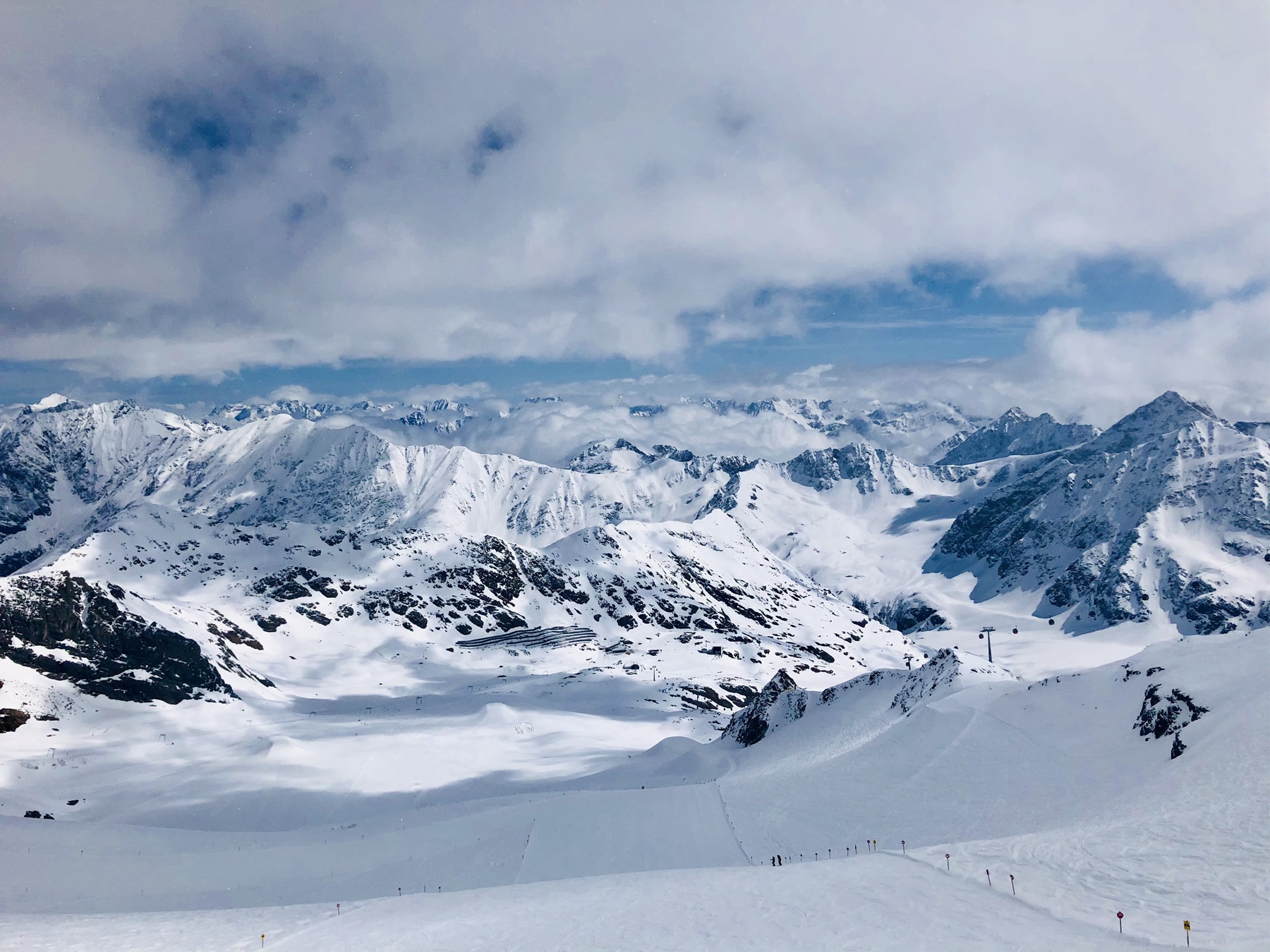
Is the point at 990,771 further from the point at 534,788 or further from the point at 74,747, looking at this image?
the point at 74,747

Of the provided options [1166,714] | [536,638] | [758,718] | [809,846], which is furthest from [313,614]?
[1166,714]

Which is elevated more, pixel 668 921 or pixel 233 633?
pixel 668 921

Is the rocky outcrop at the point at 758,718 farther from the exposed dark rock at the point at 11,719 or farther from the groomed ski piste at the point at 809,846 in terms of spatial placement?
the exposed dark rock at the point at 11,719

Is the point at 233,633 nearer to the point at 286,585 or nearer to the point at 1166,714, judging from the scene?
the point at 286,585

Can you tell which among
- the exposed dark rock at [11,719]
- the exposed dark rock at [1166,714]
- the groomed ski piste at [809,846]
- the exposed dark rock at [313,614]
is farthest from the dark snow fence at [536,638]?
the exposed dark rock at [1166,714]

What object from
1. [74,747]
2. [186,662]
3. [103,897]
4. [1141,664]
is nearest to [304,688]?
[186,662]

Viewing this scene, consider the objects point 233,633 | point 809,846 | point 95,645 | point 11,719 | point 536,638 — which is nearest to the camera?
point 809,846
